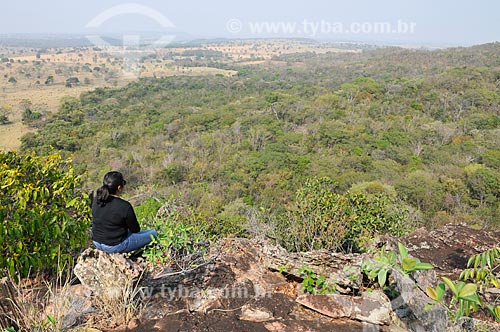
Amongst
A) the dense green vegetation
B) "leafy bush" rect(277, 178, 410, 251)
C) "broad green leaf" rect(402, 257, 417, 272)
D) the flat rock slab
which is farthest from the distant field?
"broad green leaf" rect(402, 257, 417, 272)

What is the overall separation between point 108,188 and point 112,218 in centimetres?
23

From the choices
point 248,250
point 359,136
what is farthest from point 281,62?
point 248,250

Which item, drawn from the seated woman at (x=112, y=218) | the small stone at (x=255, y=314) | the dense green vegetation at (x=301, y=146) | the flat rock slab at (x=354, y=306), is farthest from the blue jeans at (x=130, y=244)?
the dense green vegetation at (x=301, y=146)

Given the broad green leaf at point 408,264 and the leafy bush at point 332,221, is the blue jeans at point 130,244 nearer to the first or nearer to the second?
the broad green leaf at point 408,264

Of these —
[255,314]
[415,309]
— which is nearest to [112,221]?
[255,314]

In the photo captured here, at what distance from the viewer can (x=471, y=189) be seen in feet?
60.3

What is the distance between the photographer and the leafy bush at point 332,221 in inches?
290

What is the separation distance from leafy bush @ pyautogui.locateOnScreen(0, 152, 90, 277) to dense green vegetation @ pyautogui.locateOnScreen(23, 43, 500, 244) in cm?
476

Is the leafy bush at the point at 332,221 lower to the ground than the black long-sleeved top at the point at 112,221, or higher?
lower

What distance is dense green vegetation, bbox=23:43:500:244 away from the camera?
17.3 meters

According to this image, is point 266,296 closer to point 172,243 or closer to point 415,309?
point 172,243

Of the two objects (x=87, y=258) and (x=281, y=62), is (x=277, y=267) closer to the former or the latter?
(x=87, y=258)

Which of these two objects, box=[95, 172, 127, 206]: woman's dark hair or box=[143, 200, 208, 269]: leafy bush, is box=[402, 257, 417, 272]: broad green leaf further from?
box=[95, 172, 127, 206]: woman's dark hair

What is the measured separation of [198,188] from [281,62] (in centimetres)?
7891
